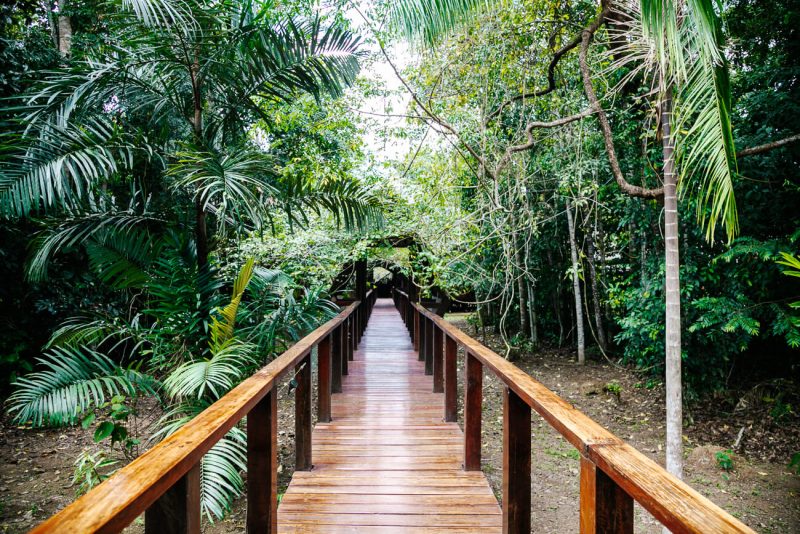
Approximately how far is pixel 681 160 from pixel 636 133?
1908 mm

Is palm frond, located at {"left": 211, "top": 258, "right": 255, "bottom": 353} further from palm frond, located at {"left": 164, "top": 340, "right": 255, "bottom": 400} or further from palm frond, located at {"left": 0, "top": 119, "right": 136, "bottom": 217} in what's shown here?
palm frond, located at {"left": 0, "top": 119, "right": 136, "bottom": 217}

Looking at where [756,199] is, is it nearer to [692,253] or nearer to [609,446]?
[692,253]

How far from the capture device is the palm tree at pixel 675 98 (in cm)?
277

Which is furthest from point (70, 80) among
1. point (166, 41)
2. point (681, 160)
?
point (681, 160)

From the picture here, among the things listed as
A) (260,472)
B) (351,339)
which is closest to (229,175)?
(260,472)

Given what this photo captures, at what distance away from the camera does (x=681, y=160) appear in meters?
4.57

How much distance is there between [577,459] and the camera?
5.61 metres

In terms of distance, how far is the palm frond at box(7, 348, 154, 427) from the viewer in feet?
8.05

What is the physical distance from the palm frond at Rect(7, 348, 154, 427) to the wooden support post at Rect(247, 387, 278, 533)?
1.29 m

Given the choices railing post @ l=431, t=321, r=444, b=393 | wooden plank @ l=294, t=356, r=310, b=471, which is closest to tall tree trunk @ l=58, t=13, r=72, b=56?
railing post @ l=431, t=321, r=444, b=393

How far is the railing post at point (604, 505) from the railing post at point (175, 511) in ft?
3.12

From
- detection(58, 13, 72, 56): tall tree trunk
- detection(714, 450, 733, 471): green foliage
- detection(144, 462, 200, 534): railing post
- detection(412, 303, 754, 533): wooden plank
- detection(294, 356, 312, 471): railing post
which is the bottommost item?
detection(714, 450, 733, 471): green foliage

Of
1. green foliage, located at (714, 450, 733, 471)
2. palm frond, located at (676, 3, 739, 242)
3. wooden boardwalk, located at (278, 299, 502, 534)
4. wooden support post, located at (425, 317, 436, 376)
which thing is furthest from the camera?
wooden support post, located at (425, 317, 436, 376)

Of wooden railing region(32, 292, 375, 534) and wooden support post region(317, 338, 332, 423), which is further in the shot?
wooden support post region(317, 338, 332, 423)
